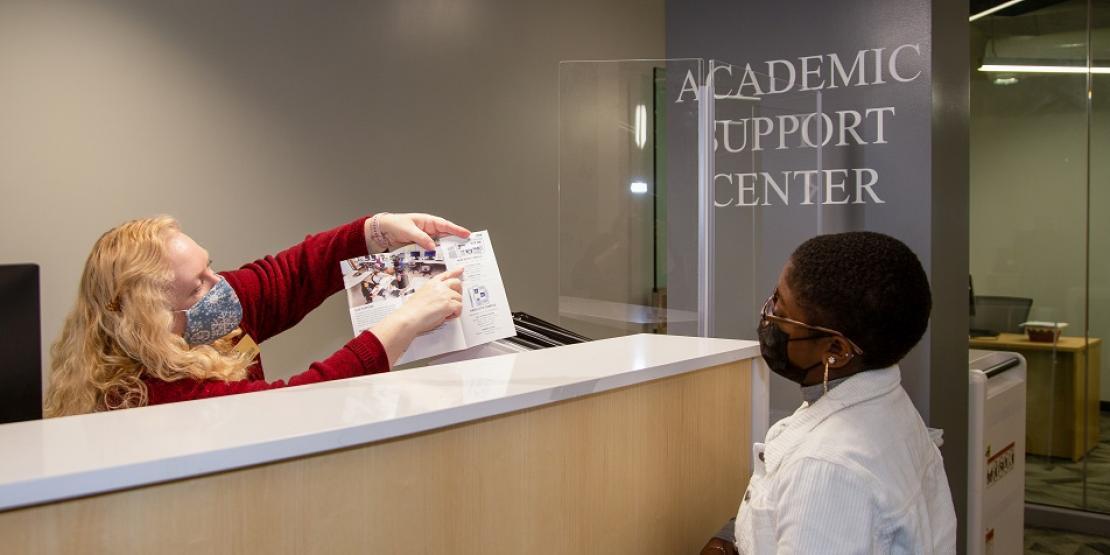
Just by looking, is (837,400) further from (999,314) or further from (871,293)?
(999,314)

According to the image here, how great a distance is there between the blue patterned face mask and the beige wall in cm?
97

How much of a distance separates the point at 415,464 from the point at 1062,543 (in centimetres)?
445

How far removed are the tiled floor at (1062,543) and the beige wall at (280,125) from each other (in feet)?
9.25

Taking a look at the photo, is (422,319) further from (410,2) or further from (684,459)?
(410,2)

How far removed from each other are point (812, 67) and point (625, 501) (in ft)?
8.28

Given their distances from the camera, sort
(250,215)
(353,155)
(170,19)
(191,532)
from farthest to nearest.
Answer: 1. (353,155)
2. (250,215)
3. (170,19)
4. (191,532)

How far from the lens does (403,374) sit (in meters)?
1.48

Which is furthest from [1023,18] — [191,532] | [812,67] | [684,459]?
[191,532]

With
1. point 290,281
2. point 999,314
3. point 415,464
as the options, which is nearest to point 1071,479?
point 999,314

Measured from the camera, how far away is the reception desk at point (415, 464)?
33.8 inches

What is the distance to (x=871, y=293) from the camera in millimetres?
1271

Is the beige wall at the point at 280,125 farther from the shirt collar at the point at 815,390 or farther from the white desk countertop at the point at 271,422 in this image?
the shirt collar at the point at 815,390

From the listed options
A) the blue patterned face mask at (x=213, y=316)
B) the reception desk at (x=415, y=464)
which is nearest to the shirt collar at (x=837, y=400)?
the reception desk at (x=415, y=464)

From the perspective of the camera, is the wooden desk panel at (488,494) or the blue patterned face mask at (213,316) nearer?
the wooden desk panel at (488,494)
